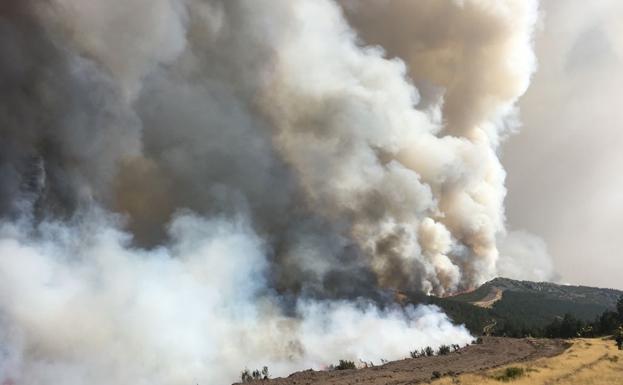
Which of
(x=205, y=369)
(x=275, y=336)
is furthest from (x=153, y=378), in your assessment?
(x=275, y=336)

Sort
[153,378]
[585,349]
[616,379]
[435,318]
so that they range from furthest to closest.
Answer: [435,318]
[585,349]
[153,378]
[616,379]

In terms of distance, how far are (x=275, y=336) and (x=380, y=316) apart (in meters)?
21.8

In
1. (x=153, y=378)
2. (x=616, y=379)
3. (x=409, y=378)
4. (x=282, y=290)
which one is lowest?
(x=616, y=379)

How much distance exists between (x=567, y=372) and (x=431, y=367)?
13888 millimetres

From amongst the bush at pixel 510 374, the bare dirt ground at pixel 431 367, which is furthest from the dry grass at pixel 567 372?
the bare dirt ground at pixel 431 367

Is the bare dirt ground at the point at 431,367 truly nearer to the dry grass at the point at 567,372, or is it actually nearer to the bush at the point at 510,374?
the dry grass at the point at 567,372

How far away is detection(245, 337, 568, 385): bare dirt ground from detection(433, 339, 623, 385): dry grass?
10.8ft

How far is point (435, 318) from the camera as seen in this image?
9050 cm

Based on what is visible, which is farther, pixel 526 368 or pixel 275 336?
pixel 275 336

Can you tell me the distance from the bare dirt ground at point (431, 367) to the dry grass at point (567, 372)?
3.30m

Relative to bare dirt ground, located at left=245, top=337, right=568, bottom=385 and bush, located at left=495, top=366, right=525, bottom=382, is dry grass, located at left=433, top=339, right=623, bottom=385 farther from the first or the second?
bare dirt ground, located at left=245, top=337, right=568, bottom=385

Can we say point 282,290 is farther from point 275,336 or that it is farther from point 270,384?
point 270,384

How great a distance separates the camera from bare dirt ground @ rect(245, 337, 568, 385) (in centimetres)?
4353

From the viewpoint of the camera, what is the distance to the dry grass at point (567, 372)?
35188 mm
